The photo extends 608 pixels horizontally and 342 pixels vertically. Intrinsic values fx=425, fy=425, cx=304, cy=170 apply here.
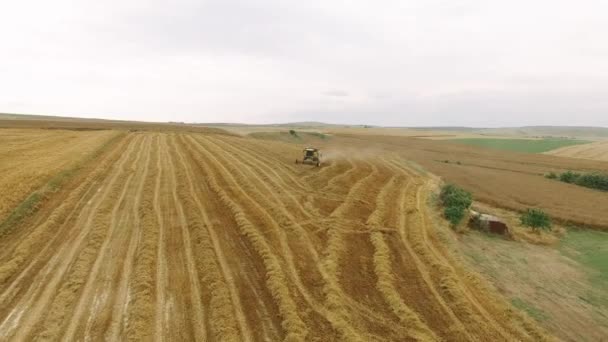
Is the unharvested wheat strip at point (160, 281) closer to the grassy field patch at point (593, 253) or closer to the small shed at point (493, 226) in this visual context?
the grassy field patch at point (593, 253)

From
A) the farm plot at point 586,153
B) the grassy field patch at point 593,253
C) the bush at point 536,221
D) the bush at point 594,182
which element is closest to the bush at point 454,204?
the bush at point 536,221

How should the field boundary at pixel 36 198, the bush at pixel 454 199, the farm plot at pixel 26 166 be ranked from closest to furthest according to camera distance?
the field boundary at pixel 36 198 < the farm plot at pixel 26 166 < the bush at pixel 454 199

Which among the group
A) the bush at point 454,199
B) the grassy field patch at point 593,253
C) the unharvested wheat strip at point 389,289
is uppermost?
the bush at point 454,199

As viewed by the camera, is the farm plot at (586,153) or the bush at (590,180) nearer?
the bush at (590,180)

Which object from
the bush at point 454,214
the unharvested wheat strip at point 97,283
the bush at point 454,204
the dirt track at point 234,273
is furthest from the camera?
the bush at point 454,204

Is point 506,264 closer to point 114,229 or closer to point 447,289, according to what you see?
point 447,289

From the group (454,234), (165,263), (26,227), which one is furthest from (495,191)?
(26,227)

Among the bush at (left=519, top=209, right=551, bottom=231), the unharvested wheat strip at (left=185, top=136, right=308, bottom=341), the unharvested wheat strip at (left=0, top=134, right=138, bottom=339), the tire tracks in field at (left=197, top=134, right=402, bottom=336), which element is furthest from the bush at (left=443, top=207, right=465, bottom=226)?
the unharvested wheat strip at (left=0, top=134, right=138, bottom=339)

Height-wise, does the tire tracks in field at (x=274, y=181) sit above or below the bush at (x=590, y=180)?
above

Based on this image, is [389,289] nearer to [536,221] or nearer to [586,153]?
[536,221]
